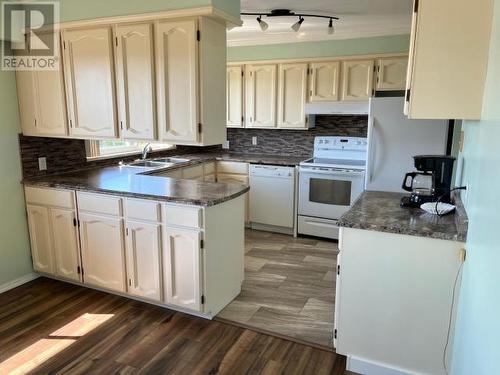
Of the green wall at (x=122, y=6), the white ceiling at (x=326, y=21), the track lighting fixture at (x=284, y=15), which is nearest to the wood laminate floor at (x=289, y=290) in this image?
the green wall at (x=122, y=6)

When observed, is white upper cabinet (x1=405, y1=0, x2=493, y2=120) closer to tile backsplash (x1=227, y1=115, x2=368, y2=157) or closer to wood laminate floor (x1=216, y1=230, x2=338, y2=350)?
wood laminate floor (x1=216, y1=230, x2=338, y2=350)

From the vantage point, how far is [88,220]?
3080mm

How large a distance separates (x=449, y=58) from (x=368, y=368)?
1.75 metres

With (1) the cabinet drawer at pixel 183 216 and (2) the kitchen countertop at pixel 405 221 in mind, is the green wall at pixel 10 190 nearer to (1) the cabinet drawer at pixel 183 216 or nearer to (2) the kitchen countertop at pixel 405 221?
(1) the cabinet drawer at pixel 183 216

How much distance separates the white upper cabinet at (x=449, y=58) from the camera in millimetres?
1748

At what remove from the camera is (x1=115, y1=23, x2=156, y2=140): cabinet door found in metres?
2.81

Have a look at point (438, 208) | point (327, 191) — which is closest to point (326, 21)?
point (327, 191)

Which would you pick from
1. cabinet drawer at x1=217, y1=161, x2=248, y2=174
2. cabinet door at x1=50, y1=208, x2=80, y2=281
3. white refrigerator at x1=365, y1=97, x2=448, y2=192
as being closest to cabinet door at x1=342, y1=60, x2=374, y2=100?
white refrigerator at x1=365, y1=97, x2=448, y2=192

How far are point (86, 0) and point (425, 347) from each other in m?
3.34

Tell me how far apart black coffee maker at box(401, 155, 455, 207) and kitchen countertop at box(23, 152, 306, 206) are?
1225mm

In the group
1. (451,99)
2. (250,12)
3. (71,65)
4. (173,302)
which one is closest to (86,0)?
(71,65)

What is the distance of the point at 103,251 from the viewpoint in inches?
121

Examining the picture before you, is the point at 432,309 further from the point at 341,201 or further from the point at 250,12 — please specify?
the point at 250,12

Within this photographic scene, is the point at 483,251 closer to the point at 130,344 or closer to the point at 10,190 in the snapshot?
the point at 130,344
